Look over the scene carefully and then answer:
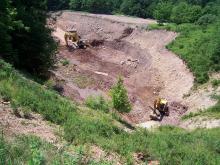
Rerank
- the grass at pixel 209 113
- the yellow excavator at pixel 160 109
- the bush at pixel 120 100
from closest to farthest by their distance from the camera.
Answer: the bush at pixel 120 100 < the grass at pixel 209 113 < the yellow excavator at pixel 160 109

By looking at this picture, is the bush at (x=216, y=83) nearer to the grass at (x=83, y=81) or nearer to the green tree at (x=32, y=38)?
the grass at (x=83, y=81)

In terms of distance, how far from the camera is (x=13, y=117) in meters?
21.0

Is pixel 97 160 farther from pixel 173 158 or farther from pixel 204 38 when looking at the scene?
pixel 204 38

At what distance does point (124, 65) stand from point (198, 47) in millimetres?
9695

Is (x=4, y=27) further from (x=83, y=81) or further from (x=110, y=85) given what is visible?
(x=110, y=85)

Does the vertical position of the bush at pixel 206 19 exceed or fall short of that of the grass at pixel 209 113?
it exceeds it

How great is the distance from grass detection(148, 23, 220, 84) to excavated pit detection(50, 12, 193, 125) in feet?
3.67

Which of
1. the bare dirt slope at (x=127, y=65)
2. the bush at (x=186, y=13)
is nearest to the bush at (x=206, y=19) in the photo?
the bush at (x=186, y=13)

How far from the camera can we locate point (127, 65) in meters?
65.2

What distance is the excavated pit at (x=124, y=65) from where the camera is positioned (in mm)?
47812

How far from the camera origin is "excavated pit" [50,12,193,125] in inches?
1882

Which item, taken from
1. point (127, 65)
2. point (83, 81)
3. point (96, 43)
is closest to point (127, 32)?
point (96, 43)

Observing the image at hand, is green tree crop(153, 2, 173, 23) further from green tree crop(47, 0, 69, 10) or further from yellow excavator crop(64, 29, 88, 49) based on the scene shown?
green tree crop(47, 0, 69, 10)

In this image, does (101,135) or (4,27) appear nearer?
(101,135)
